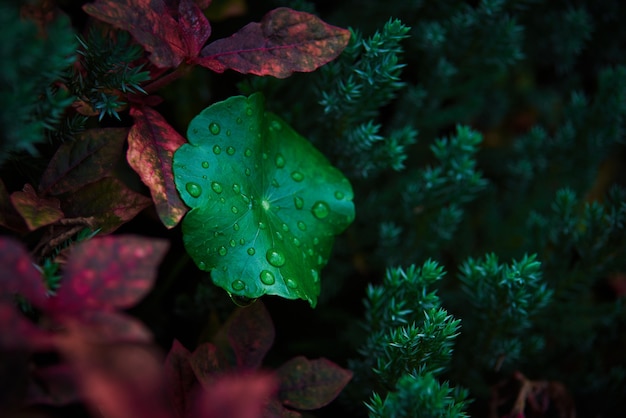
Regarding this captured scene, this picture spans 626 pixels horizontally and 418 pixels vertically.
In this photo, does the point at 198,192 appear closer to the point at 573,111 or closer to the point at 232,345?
the point at 232,345

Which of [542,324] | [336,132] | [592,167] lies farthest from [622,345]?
[336,132]

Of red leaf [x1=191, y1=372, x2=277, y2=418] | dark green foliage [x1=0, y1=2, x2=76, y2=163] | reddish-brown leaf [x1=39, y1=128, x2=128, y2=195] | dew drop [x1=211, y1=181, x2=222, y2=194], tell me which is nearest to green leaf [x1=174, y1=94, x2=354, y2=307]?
dew drop [x1=211, y1=181, x2=222, y2=194]

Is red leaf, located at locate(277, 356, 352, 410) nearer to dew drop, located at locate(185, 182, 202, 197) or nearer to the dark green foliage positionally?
dew drop, located at locate(185, 182, 202, 197)

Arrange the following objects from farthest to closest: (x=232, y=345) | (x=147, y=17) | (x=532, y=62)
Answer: (x=532, y=62), (x=232, y=345), (x=147, y=17)

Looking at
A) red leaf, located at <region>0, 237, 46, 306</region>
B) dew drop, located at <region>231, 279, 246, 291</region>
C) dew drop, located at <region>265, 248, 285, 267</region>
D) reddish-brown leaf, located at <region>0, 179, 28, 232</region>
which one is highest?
red leaf, located at <region>0, 237, 46, 306</region>

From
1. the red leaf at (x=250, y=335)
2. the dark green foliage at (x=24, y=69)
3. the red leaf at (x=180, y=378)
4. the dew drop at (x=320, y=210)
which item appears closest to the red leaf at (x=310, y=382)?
the red leaf at (x=250, y=335)

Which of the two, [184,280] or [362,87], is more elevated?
[362,87]
